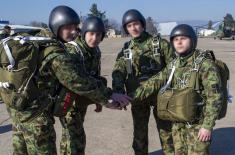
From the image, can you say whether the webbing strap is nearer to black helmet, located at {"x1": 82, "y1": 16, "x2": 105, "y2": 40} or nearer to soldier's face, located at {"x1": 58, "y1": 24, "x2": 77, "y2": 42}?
soldier's face, located at {"x1": 58, "y1": 24, "x2": 77, "y2": 42}

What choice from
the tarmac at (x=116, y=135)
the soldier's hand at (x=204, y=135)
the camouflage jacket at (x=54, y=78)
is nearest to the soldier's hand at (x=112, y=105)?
the camouflage jacket at (x=54, y=78)

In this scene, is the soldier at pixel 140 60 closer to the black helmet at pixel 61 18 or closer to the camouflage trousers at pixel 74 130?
the camouflage trousers at pixel 74 130

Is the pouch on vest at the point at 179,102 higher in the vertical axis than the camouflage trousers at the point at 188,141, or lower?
higher

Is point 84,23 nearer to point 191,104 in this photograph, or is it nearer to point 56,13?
point 56,13

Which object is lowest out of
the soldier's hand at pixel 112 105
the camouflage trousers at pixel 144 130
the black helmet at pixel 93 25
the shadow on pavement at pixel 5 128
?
the shadow on pavement at pixel 5 128

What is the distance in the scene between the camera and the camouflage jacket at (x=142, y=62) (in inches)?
201

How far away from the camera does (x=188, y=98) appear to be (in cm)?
416

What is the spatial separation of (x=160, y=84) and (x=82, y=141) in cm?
108

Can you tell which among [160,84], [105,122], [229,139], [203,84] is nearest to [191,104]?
[203,84]

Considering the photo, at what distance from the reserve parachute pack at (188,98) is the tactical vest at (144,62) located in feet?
2.16

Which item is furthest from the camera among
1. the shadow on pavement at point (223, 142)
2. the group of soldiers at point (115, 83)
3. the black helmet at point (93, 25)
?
the shadow on pavement at point (223, 142)

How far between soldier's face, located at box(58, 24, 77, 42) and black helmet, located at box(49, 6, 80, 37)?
45 mm

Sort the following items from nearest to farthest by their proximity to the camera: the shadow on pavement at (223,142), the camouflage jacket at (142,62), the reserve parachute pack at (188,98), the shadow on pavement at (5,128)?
the reserve parachute pack at (188,98), the camouflage jacket at (142,62), the shadow on pavement at (223,142), the shadow on pavement at (5,128)

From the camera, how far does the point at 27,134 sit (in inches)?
153
